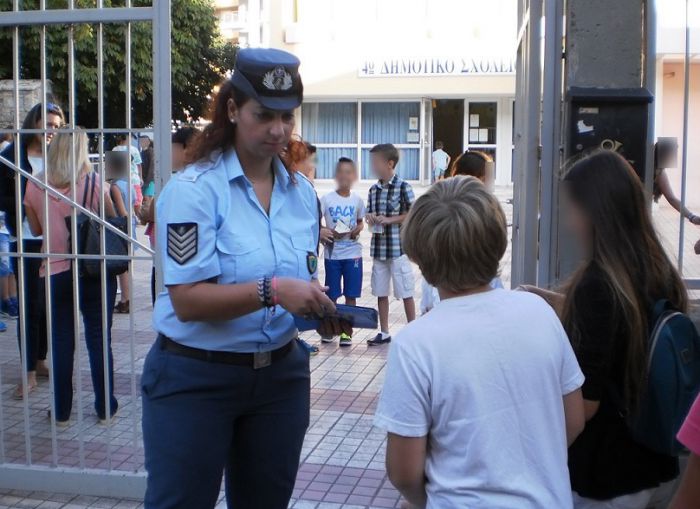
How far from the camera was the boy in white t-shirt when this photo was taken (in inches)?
76.4

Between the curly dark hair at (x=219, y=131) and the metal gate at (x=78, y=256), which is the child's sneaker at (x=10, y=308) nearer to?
the metal gate at (x=78, y=256)

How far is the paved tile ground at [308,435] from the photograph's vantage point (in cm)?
451

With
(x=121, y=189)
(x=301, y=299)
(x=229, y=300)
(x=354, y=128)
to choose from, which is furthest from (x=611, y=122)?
(x=354, y=128)

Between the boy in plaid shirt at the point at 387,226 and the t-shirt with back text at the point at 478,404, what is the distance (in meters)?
5.87

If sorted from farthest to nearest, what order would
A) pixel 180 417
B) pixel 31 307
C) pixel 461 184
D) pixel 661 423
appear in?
1. pixel 31 307
2. pixel 180 417
3. pixel 661 423
4. pixel 461 184

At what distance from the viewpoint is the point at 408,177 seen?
96.7 ft

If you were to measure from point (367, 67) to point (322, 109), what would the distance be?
2.37 metres

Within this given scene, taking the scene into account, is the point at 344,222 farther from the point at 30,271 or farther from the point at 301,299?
the point at 301,299

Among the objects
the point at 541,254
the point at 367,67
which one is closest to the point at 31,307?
the point at 541,254

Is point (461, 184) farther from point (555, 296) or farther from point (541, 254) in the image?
point (541, 254)

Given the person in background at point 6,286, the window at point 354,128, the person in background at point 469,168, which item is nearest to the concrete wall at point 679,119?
the person in background at point 469,168

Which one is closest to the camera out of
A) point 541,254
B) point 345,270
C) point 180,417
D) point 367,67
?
point 180,417

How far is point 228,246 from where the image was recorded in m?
2.57

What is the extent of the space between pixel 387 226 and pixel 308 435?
9.06ft
